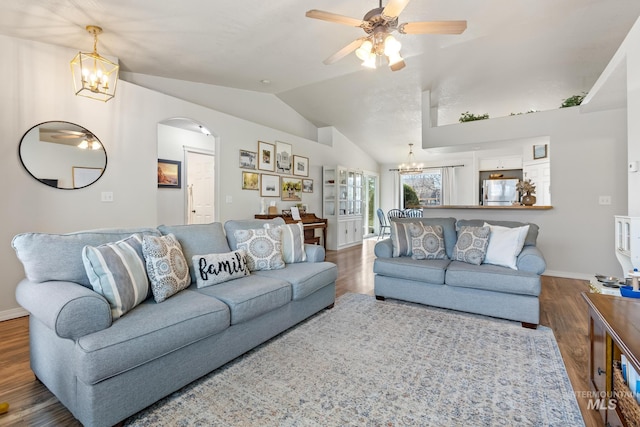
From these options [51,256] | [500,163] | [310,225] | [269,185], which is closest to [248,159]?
[269,185]

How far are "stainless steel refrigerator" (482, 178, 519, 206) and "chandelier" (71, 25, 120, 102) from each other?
823cm

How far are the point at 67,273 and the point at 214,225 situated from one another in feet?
3.74

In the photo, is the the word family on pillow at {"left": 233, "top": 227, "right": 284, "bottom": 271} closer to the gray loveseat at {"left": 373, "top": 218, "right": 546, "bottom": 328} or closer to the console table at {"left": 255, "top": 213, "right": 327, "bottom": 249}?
the gray loveseat at {"left": 373, "top": 218, "right": 546, "bottom": 328}

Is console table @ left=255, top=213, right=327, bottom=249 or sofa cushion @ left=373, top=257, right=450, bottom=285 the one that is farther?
Result: console table @ left=255, top=213, right=327, bottom=249

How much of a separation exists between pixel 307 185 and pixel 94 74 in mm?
4096

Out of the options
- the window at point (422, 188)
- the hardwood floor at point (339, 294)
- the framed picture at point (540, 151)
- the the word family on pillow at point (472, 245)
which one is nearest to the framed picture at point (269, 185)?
the hardwood floor at point (339, 294)

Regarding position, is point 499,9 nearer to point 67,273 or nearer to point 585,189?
point 585,189

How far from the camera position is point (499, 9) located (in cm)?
315

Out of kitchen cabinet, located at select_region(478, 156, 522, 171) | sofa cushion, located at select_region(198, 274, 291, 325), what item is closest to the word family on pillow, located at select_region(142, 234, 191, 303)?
sofa cushion, located at select_region(198, 274, 291, 325)

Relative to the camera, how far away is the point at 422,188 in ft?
30.8

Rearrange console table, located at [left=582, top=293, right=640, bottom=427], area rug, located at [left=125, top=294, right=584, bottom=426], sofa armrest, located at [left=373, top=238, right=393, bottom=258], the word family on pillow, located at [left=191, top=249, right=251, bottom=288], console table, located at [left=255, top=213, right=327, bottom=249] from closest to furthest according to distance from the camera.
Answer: console table, located at [left=582, top=293, right=640, bottom=427]
area rug, located at [left=125, top=294, right=584, bottom=426]
the word family on pillow, located at [left=191, top=249, right=251, bottom=288]
sofa armrest, located at [left=373, top=238, right=393, bottom=258]
console table, located at [left=255, top=213, right=327, bottom=249]

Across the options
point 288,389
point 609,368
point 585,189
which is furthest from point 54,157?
point 585,189

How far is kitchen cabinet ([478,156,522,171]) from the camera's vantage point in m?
7.49

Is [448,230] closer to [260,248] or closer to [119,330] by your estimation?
[260,248]
